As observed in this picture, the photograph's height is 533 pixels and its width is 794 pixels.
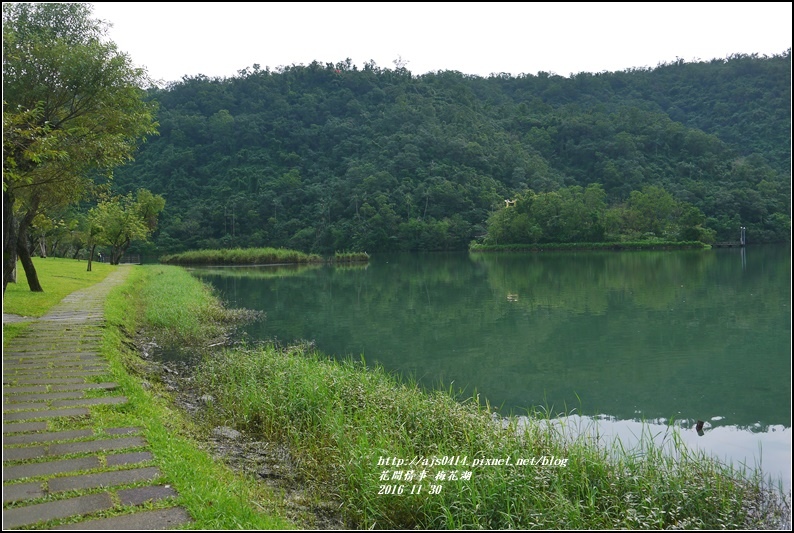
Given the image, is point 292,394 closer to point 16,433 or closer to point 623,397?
point 16,433

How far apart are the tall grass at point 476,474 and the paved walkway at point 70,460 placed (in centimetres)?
163

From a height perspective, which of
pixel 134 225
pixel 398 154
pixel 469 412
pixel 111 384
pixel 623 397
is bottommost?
pixel 623 397

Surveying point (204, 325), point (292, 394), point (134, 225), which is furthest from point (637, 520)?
point (134, 225)

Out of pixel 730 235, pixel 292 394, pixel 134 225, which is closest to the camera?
pixel 292 394

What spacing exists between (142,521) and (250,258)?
5488 cm

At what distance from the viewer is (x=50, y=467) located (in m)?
4.30

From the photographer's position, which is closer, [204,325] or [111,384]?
[111,384]

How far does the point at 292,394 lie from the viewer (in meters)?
7.41

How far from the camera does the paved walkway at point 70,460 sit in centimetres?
362

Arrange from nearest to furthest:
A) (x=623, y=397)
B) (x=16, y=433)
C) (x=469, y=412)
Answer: (x=16, y=433), (x=469, y=412), (x=623, y=397)

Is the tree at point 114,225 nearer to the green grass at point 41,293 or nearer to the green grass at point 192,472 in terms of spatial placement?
the green grass at point 41,293

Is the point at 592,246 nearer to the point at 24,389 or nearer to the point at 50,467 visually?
the point at 24,389

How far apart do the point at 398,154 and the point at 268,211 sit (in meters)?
20.7

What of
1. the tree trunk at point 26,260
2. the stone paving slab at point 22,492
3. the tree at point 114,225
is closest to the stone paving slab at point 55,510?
the stone paving slab at point 22,492
